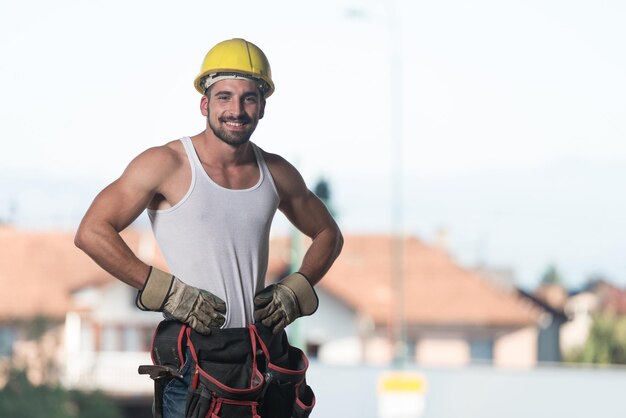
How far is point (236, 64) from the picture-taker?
19.8 feet

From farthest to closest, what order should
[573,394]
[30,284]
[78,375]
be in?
[30,284]
[78,375]
[573,394]

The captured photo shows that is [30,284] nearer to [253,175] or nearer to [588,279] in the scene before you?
[588,279]

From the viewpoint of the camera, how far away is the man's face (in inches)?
237

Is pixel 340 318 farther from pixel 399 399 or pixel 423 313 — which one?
pixel 399 399

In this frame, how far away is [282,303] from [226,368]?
Answer: 12.3 inches

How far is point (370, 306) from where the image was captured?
53.0 m

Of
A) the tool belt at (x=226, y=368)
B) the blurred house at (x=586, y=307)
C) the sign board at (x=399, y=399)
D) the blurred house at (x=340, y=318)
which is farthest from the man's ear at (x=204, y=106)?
the blurred house at (x=586, y=307)

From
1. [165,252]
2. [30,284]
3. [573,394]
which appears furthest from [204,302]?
[30,284]

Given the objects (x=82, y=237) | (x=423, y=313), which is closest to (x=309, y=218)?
(x=82, y=237)

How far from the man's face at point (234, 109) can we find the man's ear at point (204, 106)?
0.12 feet

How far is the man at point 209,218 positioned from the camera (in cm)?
589

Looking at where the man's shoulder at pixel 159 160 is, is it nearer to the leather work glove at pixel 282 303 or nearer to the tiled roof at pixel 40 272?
the leather work glove at pixel 282 303

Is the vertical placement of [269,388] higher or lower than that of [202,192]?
A: lower

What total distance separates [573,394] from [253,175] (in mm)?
20728
